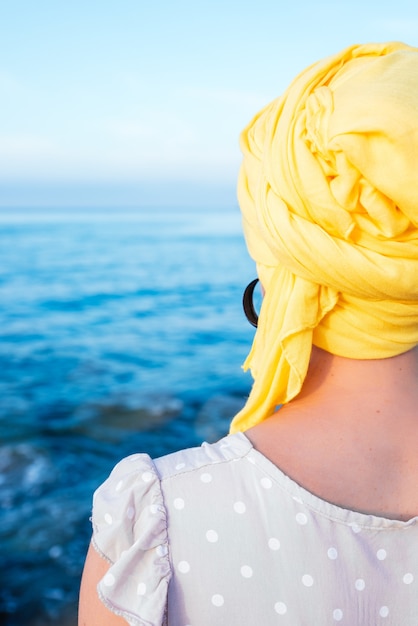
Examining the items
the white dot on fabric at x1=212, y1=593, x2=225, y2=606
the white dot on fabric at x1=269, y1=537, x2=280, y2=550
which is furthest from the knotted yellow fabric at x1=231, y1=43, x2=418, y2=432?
the white dot on fabric at x1=212, y1=593, x2=225, y2=606

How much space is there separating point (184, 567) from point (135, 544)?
0.33ft

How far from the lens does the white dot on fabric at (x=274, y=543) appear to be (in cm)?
124

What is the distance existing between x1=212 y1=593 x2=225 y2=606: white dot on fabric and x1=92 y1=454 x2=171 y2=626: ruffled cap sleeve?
88 millimetres

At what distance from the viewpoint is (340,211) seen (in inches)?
50.1

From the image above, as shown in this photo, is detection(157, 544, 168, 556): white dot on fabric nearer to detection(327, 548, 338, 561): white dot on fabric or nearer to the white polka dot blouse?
the white polka dot blouse

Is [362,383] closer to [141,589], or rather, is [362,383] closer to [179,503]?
[179,503]

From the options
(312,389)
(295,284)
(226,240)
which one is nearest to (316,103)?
(295,284)

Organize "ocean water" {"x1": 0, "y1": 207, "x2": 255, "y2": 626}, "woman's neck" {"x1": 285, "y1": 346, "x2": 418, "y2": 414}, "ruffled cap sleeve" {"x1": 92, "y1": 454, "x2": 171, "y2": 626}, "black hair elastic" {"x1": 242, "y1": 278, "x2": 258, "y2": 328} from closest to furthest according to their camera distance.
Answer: "ruffled cap sleeve" {"x1": 92, "y1": 454, "x2": 171, "y2": 626} < "woman's neck" {"x1": 285, "y1": 346, "x2": 418, "y2": 414} < "black hair elastic" {"x1": 242, "y1": 278, "x2": 258, "y2": 328} < "ocean water" {"x1": 0, "y1": 207, "x2": 255, "y2": 626}

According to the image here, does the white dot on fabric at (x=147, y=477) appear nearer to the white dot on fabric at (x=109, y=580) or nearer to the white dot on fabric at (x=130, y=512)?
the white dot on fabric at (x=130, y=512)

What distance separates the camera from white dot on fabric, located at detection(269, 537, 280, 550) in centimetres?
124

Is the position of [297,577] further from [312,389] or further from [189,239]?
[189,239]

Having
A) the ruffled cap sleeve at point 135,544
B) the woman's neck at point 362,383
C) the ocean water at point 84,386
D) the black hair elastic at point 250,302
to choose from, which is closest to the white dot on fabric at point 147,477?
the ruffled cap sleeve at point 135,544

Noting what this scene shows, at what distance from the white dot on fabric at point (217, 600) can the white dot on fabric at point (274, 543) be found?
0.13 metres

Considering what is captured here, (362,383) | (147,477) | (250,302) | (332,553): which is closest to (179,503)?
(147,477)
